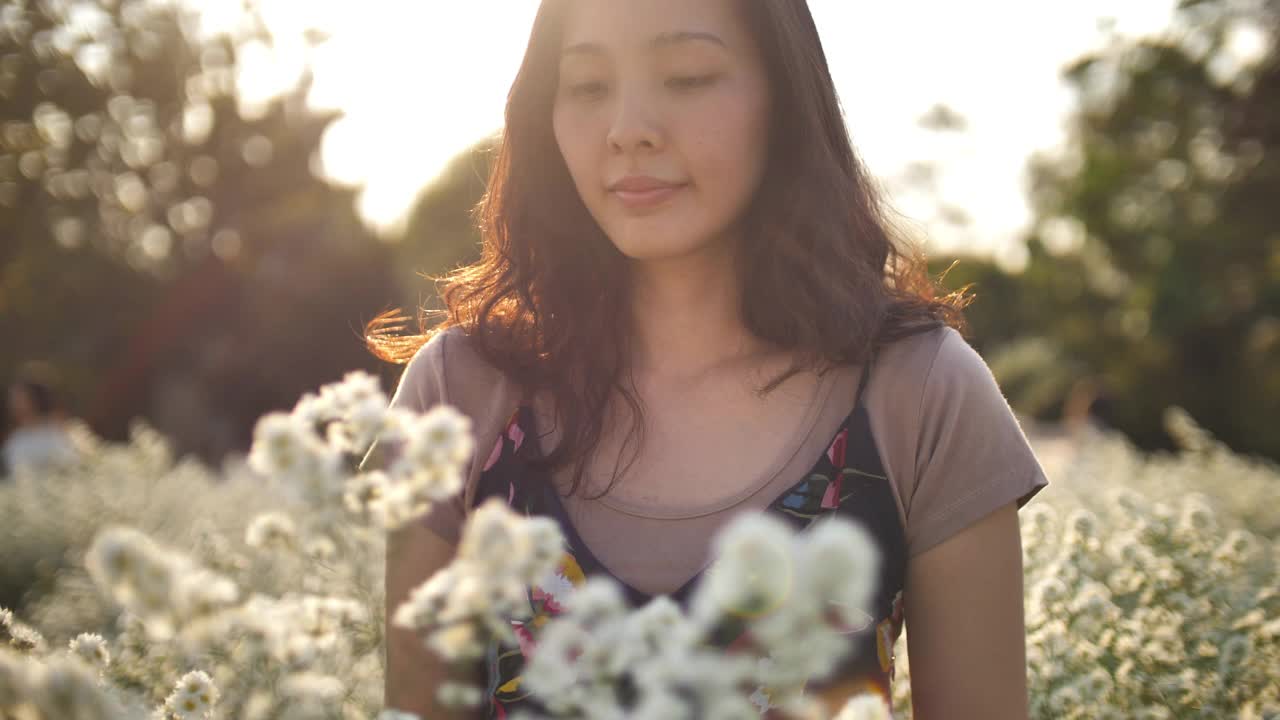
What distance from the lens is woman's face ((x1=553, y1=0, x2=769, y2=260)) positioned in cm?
179

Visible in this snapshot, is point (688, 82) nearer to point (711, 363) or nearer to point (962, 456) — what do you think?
point (711, 363)

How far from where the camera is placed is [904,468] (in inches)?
70.7

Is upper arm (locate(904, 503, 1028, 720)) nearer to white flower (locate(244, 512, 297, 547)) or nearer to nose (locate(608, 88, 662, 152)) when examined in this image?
nose (locate(608, 88, 662, 152))

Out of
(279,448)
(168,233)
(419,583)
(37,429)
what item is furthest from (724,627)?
(168,233)

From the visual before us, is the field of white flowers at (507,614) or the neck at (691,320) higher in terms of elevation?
the neck at (691,320)

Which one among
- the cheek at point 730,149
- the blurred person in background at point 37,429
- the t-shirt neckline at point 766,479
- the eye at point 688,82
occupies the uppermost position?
the blurred person in background at point 37,429

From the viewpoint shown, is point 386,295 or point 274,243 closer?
point 274,243

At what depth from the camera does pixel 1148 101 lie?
15.6 meters

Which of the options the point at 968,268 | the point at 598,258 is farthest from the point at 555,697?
the point at 968,268

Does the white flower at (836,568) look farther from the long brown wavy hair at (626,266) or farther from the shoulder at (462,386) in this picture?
the shoulder at (462,386)

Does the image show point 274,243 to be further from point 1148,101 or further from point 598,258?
point 598,258

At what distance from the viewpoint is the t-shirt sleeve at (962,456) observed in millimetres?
1715

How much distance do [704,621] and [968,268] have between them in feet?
127

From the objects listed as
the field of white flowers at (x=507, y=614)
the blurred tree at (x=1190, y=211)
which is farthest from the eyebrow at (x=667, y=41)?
the blurred tree at (x=1190, y=211)
